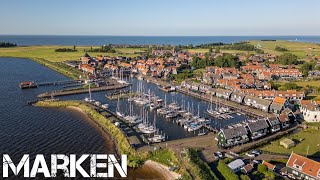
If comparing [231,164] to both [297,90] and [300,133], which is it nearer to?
[300,133]

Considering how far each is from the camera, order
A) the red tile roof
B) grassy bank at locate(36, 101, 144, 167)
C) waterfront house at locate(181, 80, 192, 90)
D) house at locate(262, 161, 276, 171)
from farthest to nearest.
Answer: waterfront house at locate(181, 80, 192, 90) < grassy bank at locate(36, 101, 144, 167) < house at locate(262, 161, 276, 171) < the red tile roof

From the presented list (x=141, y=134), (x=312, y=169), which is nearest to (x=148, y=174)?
(x=141, y=134)

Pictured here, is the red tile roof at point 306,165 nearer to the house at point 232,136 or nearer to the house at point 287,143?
the house at point 287,143

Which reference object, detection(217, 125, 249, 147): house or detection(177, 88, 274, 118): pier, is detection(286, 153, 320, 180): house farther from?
detection(177, 88, 274, 118): pier

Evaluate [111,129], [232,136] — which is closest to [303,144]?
[232,136]

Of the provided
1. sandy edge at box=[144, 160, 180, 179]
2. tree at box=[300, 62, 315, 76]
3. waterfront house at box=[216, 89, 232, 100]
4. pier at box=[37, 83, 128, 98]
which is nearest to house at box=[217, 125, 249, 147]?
sandy edge at box=[144, 160, 180, 179]

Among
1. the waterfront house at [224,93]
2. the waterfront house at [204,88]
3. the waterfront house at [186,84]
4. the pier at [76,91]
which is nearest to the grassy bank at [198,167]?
the waterfront house at [224,93]

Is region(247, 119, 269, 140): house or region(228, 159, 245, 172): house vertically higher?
region(247, 119, 269, 140): house
